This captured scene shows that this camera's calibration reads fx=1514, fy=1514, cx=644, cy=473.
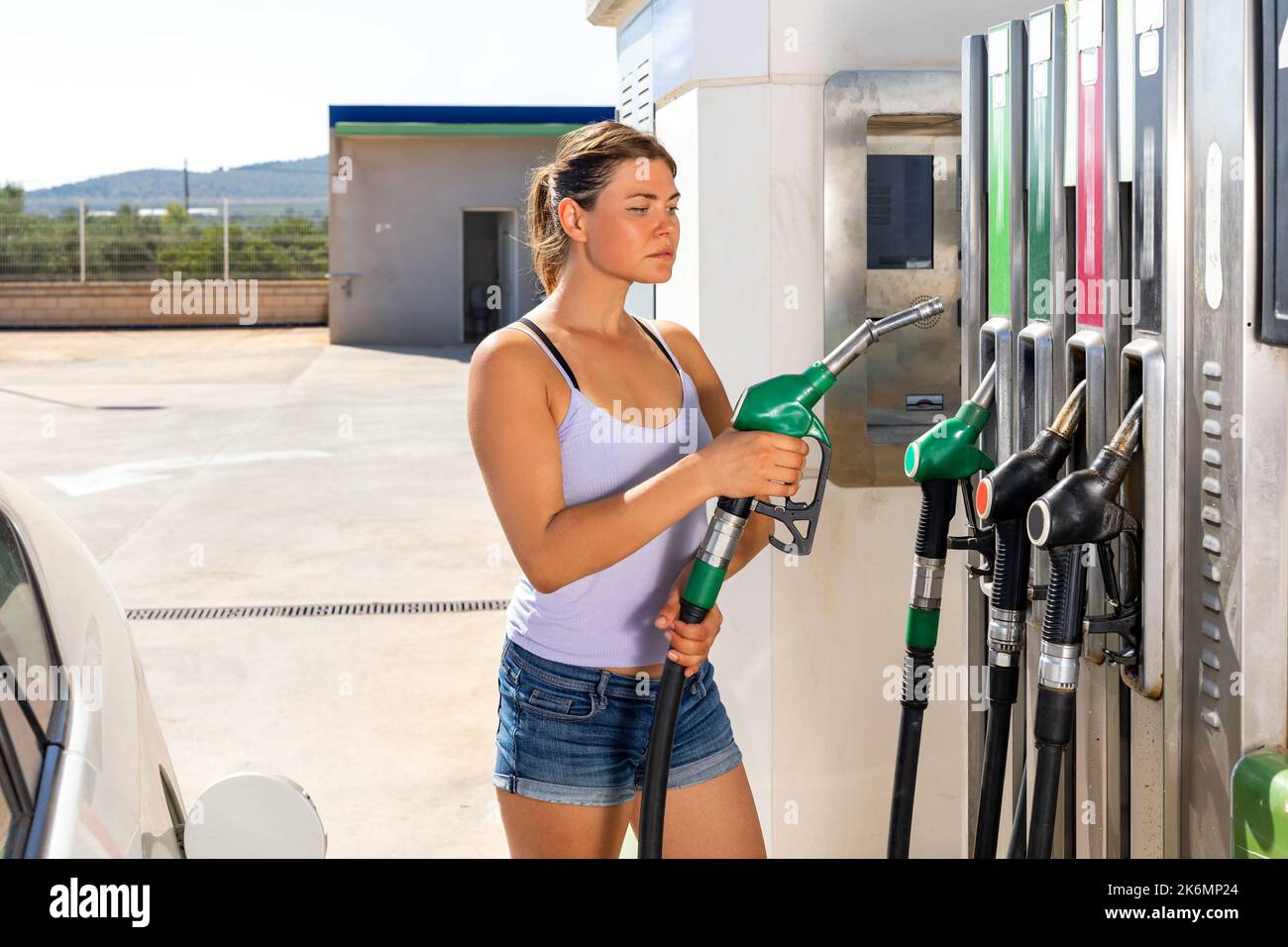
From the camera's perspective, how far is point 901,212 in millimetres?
3348

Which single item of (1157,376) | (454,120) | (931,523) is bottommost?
(931,523)

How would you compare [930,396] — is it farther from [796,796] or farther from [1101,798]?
[1101,798]

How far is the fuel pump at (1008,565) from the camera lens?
2096mm

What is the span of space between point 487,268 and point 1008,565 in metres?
23.9

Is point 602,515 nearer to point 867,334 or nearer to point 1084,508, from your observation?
point 867,334

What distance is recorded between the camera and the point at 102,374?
58.4ft

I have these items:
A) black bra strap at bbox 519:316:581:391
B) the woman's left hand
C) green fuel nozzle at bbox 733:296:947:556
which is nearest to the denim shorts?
the woman's left hand

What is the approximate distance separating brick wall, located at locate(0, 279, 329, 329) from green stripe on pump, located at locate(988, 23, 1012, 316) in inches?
937

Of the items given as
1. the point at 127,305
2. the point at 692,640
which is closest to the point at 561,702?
the point at 692,640

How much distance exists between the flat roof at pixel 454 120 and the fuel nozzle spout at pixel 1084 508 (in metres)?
20.0

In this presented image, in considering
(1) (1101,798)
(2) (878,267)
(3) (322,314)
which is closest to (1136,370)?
(1) (1101,798)

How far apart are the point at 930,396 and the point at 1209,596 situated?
1.54 meters

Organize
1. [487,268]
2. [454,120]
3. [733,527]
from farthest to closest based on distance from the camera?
[487,268]
[454,120]
[733,527]

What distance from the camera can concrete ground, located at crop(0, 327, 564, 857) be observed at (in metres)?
4.82
